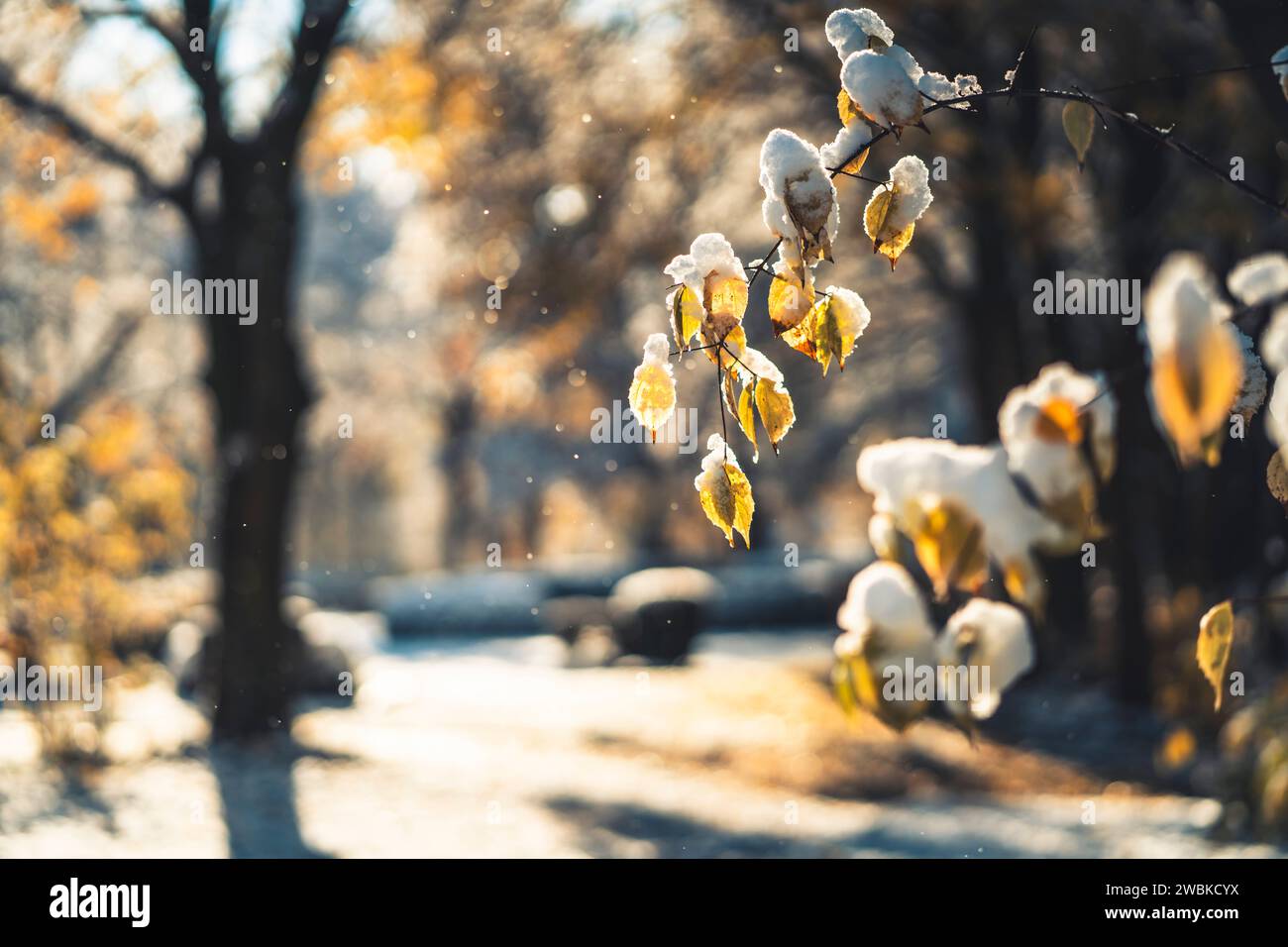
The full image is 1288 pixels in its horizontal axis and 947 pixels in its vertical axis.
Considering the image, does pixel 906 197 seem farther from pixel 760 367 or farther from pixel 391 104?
pixel 391 104

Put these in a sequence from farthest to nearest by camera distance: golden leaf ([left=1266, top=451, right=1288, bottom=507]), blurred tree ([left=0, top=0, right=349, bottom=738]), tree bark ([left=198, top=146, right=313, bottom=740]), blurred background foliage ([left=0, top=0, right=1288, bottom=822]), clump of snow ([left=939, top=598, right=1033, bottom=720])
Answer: tree bark ([left=198, top=146, right=313, bottom=740]) → blurred tree ([left=0, top=0, right=349, bottom=738]) → blurred background foliage ([left=0, top=0, right=1288, bottom=822]) → clump of snow ([left=939, top=598, right=1033, bottom=720]) → golden leaf ([left=1266, top=451, right=1288, bottom=507])

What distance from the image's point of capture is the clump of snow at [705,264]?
68.3 inches

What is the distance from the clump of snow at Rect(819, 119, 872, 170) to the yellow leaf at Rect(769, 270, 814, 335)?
159mm

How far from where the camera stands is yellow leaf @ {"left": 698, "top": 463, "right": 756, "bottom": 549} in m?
1.82

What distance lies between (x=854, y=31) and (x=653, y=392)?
60cm

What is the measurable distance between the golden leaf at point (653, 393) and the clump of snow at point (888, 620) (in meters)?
0.46

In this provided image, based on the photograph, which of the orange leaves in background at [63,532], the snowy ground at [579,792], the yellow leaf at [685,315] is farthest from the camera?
the orange leaves in background at [63,532]

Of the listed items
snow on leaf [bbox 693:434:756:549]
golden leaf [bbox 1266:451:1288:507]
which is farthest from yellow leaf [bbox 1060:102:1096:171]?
snow on leaf [bbox 693:434:756:549]

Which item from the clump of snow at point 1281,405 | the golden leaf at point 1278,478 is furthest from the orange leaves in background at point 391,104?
the clump of snow at point 1281,405

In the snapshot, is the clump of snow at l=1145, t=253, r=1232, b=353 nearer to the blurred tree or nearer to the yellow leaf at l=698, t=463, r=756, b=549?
the yellow leaf at l=698, t=463, r=756, b=549

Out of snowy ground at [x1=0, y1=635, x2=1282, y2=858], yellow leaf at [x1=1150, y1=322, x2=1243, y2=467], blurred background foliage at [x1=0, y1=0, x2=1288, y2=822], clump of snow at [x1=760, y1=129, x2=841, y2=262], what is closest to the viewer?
yellow leaf at [x1=1150, y1=322, x2=1243, y2=467]

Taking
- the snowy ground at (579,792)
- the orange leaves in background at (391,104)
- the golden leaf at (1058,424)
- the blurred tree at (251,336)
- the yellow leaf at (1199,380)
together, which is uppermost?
the orange leaves in background at (391,104)

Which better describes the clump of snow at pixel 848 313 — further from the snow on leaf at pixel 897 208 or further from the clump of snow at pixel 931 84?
the clump of snow at pixel 931 84
